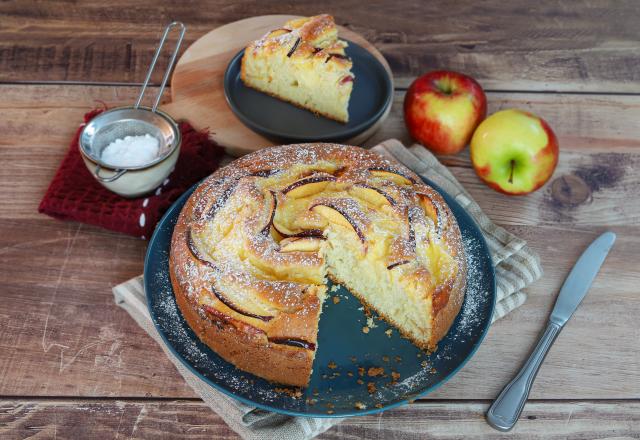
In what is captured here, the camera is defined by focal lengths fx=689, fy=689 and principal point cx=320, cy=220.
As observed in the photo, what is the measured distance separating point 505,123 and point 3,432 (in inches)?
86.0

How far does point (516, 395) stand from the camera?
7.49 feet

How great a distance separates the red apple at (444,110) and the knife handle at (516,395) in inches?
39.3

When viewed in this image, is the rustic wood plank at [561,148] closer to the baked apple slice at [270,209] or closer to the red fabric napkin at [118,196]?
the red fabric napkin at [118,196]

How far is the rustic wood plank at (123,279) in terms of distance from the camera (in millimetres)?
2344

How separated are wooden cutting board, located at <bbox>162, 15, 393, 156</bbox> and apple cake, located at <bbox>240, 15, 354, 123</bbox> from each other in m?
0.17

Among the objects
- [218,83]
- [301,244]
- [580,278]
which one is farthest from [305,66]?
[580,278]

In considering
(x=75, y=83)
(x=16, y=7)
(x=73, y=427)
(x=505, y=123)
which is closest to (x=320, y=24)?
(x=505, y=123)

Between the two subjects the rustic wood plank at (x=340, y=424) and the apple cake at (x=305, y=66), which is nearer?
the rustic wood plank at (x=340, y=424)

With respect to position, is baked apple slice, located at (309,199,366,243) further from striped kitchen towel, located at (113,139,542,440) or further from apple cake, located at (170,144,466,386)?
striped kitchen towel, located at (113,139,542,440)

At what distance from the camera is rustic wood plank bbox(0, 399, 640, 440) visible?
220 cm

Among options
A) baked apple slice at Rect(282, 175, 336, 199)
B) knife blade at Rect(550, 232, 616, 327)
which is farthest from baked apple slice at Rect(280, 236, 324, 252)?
knife blade at Rect(550, 232, 616, 327)

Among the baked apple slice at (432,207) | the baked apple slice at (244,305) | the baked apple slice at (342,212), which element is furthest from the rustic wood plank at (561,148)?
the baked apple slice at (244,305)

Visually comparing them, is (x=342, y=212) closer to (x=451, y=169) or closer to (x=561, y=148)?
(x=451, y=169)

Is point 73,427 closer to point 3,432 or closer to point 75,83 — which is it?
point 3,432
